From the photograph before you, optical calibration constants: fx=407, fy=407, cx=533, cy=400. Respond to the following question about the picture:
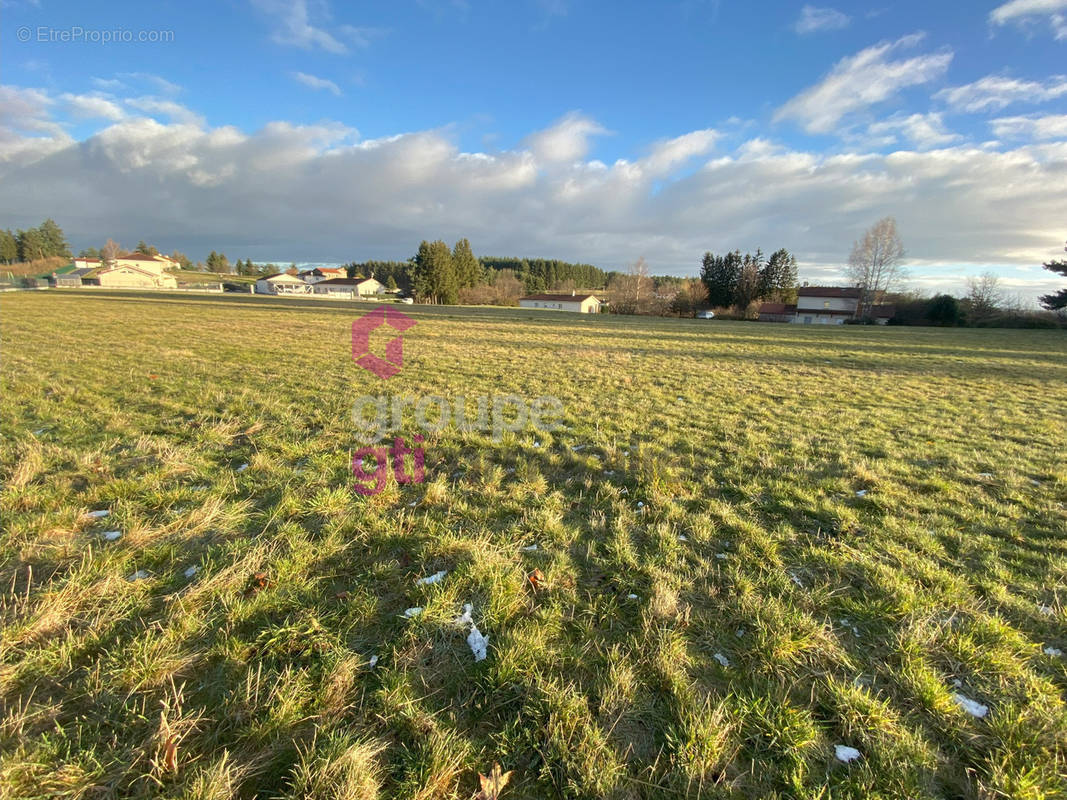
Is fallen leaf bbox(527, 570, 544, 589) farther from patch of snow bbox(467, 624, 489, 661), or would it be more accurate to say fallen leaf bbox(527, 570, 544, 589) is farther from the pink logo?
the pink logo

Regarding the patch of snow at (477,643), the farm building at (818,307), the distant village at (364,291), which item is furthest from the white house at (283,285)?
the patch of snow at (477,643)

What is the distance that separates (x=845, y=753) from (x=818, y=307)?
7284cm

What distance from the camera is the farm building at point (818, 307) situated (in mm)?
56312

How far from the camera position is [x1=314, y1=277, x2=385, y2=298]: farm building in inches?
3414

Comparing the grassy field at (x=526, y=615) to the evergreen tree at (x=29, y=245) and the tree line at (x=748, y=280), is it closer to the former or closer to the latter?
the tree line at (x=748, y=280)

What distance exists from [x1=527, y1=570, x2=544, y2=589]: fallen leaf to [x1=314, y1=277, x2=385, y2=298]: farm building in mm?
92538

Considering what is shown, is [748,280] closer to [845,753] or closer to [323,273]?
[845,753]

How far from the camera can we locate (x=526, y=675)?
2141 mm

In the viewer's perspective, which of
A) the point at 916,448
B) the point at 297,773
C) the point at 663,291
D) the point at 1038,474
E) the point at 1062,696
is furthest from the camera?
the point at 663,291

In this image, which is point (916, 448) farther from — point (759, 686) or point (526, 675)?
point (526, 675)

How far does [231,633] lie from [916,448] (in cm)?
816

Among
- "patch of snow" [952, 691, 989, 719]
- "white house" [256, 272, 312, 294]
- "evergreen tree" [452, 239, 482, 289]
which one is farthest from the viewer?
"white house" [256, 272, 312, 294]

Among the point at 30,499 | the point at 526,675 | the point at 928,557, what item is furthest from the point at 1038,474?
the point at 30,499

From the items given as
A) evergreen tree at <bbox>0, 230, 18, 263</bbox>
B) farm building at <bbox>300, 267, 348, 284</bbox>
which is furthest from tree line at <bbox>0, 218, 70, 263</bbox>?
farm building at <bbox>300, 267, 348, 284</bbox>
